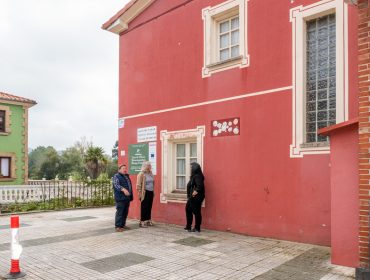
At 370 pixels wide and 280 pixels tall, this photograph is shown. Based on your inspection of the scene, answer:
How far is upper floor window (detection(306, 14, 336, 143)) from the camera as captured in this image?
24.2ft

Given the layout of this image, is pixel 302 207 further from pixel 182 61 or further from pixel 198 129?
pixel 182 61

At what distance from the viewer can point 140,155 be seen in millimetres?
11312

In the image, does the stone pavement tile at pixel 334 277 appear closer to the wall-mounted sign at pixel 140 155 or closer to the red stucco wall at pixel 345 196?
the red stucco wall at pixel 345 196

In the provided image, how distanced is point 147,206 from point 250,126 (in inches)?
143

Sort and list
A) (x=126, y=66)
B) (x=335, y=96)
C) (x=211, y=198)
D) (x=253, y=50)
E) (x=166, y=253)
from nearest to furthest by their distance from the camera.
A: (x=166, y=253), (x=335, y=96), (x=253, y=50), (x=211, y=198), (x=126, y=66)

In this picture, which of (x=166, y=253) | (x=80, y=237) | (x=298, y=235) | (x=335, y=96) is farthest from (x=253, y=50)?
(x=80, y=237)

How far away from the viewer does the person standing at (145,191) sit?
31.9ft

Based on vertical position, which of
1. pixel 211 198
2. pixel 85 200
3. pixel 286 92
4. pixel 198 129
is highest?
pixel 286 92

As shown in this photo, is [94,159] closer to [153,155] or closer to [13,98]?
[13,98]

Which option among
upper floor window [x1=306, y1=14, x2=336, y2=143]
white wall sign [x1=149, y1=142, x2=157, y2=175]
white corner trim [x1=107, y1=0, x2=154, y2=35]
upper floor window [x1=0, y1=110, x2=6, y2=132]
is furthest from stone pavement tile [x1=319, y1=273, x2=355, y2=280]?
upper floor window [x1=0, y1=110, x2=6, y2=132]

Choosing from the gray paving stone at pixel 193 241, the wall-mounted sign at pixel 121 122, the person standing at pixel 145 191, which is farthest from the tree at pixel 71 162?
the gray paving stone at pixel 193 241

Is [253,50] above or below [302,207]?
above

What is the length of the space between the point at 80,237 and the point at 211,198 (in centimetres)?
331

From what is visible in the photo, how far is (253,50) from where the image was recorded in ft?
27.7
